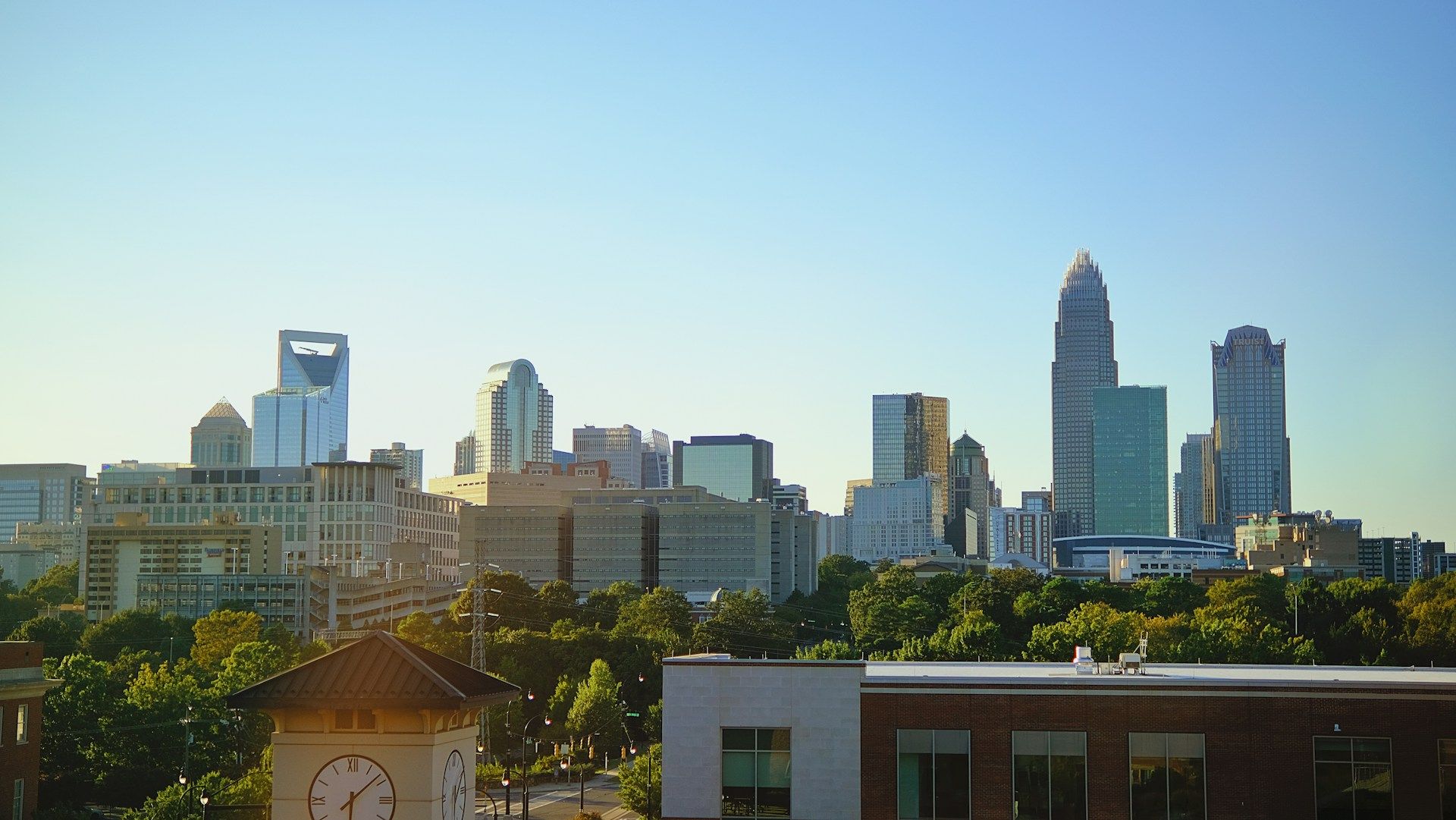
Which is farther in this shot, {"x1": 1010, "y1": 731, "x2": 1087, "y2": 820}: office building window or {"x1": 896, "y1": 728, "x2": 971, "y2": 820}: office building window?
{"x1": 896, "y1": 728, "x2": 971, "y2": 820}: office building window

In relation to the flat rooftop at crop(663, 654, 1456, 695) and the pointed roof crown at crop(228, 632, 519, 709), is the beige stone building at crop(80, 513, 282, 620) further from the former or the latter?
the pointed roof crown at crop(228, 632, 519, 709)

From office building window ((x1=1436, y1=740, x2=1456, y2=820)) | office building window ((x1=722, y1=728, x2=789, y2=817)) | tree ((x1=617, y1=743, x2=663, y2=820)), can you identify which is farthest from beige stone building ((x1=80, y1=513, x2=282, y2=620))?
office building window ((x1=1436, y1=740, x2=1456, y2=820))

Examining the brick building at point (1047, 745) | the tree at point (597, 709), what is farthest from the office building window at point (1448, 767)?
the tree at point (597, 709)

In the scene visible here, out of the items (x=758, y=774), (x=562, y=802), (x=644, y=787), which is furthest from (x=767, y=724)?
(x=562, y=802)

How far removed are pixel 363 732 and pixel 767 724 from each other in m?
20.3

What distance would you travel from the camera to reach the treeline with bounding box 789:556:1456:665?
105 metres

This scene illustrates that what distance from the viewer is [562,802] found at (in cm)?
7938

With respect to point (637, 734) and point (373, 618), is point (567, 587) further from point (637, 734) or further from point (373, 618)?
point (637, 734)

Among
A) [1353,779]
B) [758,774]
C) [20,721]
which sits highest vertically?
[1353,779]

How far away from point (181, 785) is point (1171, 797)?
4162 centimetres

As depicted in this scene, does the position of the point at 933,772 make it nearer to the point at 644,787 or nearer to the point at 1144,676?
the point at 1144,676

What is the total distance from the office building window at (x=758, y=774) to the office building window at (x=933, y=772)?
11.0ft

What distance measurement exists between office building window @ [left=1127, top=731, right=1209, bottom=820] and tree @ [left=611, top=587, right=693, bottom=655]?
304ft

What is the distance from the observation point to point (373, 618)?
556 feet
